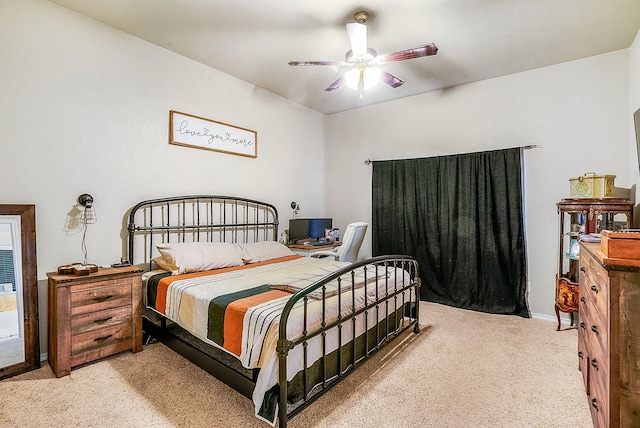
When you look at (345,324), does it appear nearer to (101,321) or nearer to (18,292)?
(101,321)

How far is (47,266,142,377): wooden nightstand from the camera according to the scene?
2301 millimetres

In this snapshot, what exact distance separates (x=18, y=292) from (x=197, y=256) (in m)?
1.26

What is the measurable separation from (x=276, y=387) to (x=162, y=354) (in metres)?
1.44

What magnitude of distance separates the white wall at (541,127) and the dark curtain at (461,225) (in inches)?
6.4

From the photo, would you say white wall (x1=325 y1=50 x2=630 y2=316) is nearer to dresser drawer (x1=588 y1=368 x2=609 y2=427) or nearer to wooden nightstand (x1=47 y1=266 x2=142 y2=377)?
dresser drawer (x1=588 y1=368 x2=609 y2=427)

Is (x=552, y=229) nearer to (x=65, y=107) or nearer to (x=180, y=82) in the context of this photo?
(x=180, y=82)

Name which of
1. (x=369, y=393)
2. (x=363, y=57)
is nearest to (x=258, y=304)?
(x=369, y=393)

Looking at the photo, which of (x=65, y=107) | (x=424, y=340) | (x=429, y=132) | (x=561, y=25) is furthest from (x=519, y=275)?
(x=65, y=107)

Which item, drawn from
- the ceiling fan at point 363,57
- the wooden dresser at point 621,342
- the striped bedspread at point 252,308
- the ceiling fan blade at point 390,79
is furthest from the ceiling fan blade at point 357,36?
the wooden dresser at point 621,342

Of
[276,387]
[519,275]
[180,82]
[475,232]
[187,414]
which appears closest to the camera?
[276,387]

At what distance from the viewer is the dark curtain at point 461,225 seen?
3.63 meters

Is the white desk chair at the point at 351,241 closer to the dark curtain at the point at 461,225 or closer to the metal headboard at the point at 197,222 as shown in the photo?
the dark curtain at the point at 461,225

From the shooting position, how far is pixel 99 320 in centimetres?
247

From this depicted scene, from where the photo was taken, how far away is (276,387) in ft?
5.59
